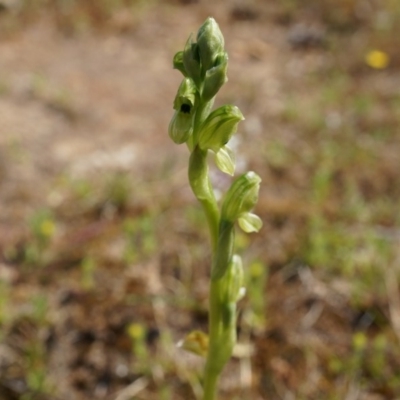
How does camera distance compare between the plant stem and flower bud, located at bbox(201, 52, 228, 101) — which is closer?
flower bud, located at bbox(201, 52, 228, 101)

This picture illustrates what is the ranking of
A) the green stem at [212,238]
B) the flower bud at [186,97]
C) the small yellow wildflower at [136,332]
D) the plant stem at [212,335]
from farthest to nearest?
the small yellow wildflower at [136,332]
the plant stem at [212,335]
the green stem at [212,238]
the flower bud at [186,97]

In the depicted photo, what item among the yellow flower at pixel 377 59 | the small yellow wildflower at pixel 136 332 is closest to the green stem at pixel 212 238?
the small yellow wildflower at pixel 136 332

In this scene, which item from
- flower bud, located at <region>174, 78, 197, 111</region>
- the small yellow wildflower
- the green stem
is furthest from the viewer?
the small yellow wildflower

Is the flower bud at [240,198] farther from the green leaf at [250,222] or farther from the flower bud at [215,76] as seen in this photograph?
the flower bud at [215,76]

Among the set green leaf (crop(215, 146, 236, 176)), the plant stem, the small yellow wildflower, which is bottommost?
the small yellow wildflower

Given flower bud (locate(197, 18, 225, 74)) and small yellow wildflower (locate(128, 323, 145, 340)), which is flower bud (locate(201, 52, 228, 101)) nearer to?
flower bud (locate(197, 18, 225, 74))

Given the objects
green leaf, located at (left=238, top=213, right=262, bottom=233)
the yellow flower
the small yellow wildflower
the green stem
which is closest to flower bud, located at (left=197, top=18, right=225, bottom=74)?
the green stem
